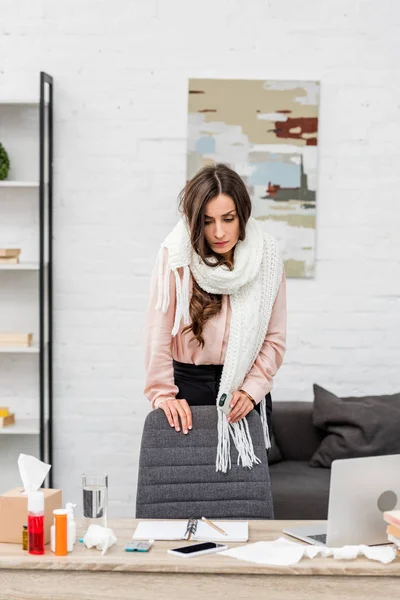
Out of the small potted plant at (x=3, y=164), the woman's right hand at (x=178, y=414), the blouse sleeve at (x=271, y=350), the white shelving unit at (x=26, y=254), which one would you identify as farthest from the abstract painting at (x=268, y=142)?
the woman's right hand at (x=178, y=414)

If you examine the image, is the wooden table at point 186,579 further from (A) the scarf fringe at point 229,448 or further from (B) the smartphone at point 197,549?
(A) the scarf fringe at point 229,448

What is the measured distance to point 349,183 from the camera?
Result: 13.2 feet

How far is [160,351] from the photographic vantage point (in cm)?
260

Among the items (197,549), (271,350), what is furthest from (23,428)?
(197,549)

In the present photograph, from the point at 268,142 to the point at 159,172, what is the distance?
52 centimetres

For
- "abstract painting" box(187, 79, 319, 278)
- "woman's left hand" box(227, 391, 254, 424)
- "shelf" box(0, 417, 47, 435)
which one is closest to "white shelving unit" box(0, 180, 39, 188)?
"abstract painting" box(187, 79, 319, 278)

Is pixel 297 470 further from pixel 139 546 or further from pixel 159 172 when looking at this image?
pixel 139 546

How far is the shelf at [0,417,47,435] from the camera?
384 cm

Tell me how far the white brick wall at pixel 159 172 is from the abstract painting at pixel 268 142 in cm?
6

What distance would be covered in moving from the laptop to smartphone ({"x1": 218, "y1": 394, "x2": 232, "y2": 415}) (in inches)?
23.8

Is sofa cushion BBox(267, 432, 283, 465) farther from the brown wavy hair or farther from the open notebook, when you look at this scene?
→ the open notebook

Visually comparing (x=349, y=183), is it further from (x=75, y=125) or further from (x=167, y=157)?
(x=75, y=125)

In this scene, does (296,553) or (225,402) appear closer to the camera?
(296,553)

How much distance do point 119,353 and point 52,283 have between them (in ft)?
1.49
